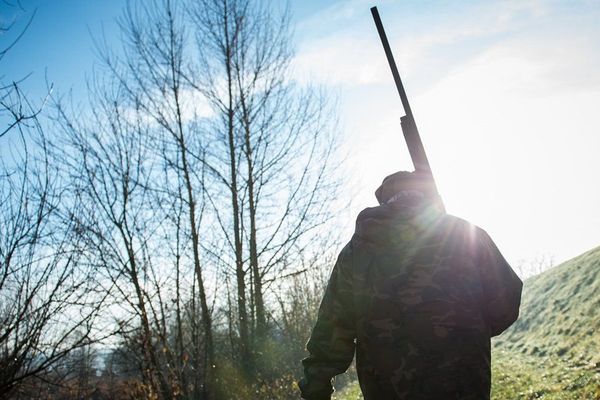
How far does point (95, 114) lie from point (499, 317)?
514 cm

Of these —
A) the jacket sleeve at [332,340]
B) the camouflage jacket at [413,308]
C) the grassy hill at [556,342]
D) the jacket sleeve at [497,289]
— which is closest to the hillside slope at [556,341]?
the grassy hill at [556,342]

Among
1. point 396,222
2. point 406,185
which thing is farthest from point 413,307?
point 406,185

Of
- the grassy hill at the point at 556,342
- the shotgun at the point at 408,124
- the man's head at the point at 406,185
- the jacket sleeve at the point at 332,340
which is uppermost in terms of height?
the shotgun at the point at 408,124

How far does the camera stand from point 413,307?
1799 millimetres

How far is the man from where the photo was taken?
1716 millimetres

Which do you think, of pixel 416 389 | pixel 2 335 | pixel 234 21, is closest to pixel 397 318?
pixel 416 389

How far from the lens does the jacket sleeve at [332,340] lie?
6.55ft

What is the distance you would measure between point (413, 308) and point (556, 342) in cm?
1153

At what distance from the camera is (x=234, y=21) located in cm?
770

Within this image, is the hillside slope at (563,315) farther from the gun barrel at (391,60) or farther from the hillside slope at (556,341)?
the gun barrel at (391,60)

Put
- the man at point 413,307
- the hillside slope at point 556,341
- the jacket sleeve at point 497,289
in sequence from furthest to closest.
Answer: the hillside slope at point 556,341 → the jacket sleeve at point 497,289 → the man at point 413,307

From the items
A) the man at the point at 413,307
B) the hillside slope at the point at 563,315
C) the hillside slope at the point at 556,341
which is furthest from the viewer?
the hillside slope at the point at 563,315

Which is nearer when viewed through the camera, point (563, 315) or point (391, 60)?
point (391, 60)

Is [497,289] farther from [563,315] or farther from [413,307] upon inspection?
[563,315]
